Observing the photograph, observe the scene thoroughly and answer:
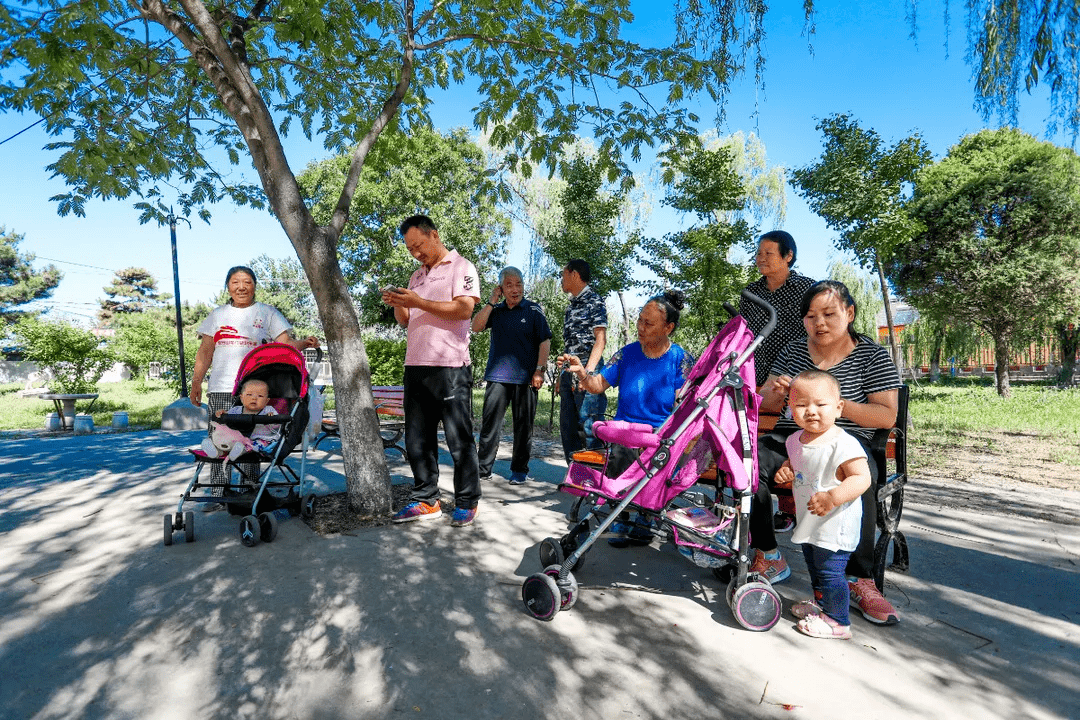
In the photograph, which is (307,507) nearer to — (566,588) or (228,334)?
(228,334)

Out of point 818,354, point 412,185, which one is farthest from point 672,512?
point 412,185

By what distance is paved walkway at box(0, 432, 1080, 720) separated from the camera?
81.9 inches

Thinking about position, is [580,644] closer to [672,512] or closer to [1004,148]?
[672,512]

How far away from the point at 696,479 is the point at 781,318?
1464mm

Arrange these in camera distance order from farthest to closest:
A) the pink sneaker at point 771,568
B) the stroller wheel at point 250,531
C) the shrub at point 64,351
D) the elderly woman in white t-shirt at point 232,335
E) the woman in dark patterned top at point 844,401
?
the shrub at point 64,351, the elderly woman in white t-shirt at point 232,335, the stroller wheel at point 250,531, the pink sneaker at point 771,568, the woman in dark patterned top at point 844,401

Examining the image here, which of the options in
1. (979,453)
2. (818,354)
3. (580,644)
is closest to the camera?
(580,644)

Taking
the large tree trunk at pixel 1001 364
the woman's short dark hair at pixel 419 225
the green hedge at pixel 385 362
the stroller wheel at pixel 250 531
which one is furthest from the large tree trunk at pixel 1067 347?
the stroller wheel at pixel 250 531

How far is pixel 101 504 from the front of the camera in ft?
15.5

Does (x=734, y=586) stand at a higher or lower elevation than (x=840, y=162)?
lower

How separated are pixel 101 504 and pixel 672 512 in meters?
4.62

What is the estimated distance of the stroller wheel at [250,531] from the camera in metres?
3.60

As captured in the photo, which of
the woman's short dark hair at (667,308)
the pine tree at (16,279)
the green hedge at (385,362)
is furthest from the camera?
the pine tree at (16,279)

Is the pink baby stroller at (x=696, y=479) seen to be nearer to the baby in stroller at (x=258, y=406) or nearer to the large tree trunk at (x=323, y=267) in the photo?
the large tree trunk at (x=323, y=267)

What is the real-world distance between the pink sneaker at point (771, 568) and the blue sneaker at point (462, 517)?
1950 millimetres
